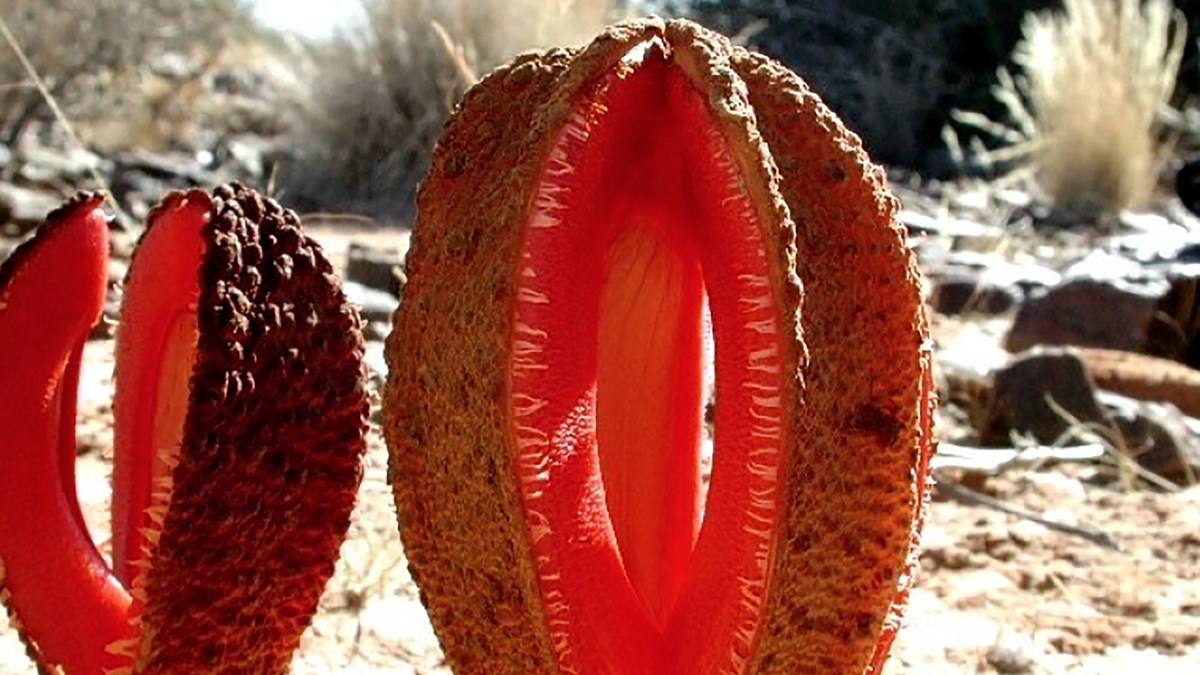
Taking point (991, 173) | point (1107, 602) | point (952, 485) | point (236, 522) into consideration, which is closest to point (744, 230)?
point (236, 522)

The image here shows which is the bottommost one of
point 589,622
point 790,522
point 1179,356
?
point 1179,356

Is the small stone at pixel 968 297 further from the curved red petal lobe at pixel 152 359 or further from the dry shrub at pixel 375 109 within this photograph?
the curved red petal lobe at pixel 152 359

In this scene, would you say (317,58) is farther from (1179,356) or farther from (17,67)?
(1179,356)

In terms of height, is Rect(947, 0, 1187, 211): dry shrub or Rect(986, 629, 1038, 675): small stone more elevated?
Rect(947, 0, 1187, 211): dry shrub

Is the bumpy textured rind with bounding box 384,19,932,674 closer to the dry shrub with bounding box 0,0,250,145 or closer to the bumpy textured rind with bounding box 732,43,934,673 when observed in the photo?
the bumpy textured rind with bounding box 732,43,934,673

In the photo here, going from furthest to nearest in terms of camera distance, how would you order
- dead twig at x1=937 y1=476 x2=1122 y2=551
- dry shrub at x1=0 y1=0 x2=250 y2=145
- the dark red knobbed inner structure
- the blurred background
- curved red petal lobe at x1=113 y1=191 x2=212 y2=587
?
dry shrub at x1=0 y1=0 x2=250 y2=145
the blurred background
dead twig at x1=937 y1=476 x2=1122 y2=551
curved red petal lobe at x1=113 y1=191 x2=212 y2=587
the dark red knobbed inner structure

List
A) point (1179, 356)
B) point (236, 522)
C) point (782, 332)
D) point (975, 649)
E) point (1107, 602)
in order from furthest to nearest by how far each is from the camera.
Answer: point (1179, 356), point (1107, 602), point (975, 649), point (236, 522), point (782, 332)

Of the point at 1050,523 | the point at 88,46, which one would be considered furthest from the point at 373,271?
the point at 88,46

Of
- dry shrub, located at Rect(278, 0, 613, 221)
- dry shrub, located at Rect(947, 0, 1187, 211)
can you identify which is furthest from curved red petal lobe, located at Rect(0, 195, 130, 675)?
dry shrub, located at Rect(947, 0, 1187, 211)
